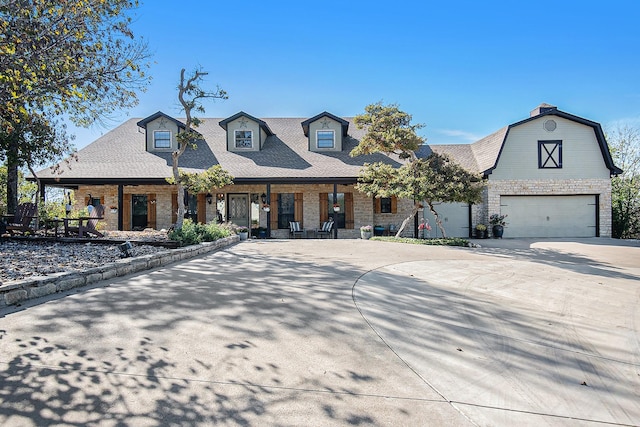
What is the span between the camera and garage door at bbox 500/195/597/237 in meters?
16.1

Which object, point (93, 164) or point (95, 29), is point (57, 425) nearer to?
point (95, 29)

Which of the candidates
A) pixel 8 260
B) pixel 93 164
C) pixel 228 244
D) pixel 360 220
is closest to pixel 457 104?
pixel 360 220

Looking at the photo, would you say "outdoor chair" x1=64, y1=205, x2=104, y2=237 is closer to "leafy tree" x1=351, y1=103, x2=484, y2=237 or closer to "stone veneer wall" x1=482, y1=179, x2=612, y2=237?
"leafy tree" x1=351, y1=103, x2=484, y2=237

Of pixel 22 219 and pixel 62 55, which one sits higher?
pixel 62 55

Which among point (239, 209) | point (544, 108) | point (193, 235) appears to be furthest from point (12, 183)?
point (544, 108)

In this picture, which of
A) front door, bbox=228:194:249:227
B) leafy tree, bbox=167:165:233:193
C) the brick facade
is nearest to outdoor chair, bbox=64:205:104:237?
leafy tree, bbox=167:165:233:193

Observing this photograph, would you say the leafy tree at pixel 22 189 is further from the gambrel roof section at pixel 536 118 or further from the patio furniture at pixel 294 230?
the gambrel roof section at pixel 536 118

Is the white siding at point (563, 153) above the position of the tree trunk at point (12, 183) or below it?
above

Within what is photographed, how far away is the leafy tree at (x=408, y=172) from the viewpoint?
11633 mm

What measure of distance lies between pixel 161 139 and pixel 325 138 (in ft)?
25.4

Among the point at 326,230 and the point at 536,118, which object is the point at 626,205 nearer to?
the point at 536,118

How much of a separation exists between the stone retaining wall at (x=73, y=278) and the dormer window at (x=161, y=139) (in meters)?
10.8

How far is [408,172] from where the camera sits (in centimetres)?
1268

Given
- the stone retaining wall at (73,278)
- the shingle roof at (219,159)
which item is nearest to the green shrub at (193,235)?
the stone retaining wall at (73,278)
